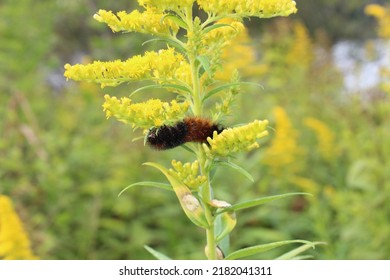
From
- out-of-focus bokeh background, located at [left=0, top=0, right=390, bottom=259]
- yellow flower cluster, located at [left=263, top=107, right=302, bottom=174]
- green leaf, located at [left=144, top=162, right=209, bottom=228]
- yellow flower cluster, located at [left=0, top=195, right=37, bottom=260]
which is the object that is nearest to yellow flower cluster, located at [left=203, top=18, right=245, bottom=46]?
green leaf, located at [left=144, top=162, right=209, bottom=228]

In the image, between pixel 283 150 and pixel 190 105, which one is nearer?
pixel 190 105

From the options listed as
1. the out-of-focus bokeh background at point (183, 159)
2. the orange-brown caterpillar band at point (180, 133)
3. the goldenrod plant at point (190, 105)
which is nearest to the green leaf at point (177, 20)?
the goldenrod plant at point (190, 105)

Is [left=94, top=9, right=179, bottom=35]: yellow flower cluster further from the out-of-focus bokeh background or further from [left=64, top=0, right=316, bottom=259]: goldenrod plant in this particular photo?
the out-of-focus bokeh background

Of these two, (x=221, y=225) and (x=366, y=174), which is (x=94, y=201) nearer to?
(x=366, y=174)

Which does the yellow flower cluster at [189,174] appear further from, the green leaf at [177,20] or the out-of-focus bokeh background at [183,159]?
the out-of-focus bokeh background at [183,159]

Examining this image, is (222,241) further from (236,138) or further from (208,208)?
(236,138)

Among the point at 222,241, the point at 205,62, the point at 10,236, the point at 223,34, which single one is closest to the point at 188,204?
the point at 222,241
